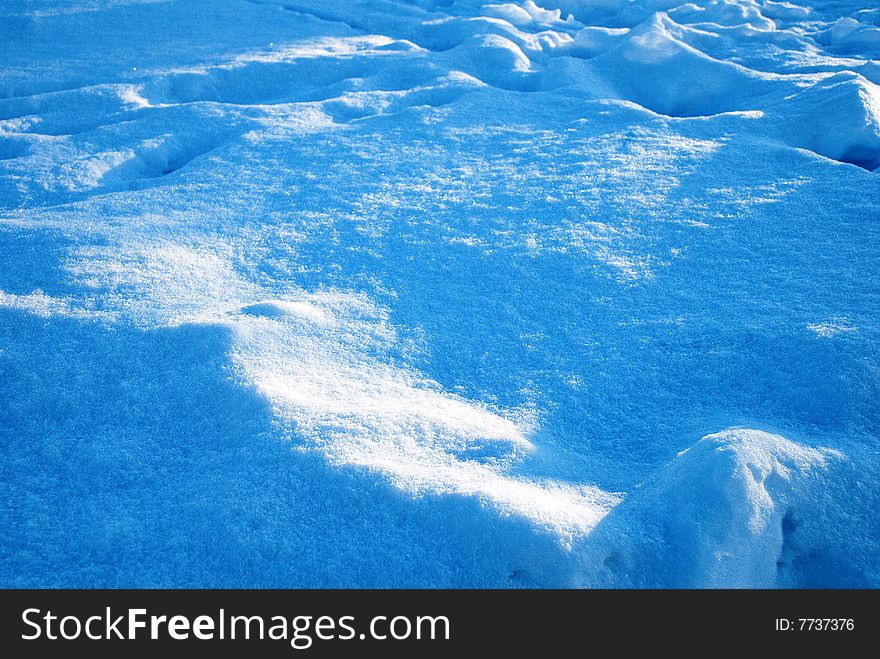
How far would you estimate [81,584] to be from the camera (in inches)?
34.8

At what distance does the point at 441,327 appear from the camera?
139cm

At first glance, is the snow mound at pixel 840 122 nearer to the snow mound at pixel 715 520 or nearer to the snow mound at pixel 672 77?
the snow mound at pixel 672 77

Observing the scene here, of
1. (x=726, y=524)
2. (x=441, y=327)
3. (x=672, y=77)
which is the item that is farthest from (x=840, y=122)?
(x=726, y=524)

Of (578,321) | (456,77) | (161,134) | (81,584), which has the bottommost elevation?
(81,584)

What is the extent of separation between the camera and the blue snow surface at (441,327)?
0.91m

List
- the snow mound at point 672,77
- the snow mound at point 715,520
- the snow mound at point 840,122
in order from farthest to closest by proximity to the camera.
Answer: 1. the snow mound at point 672,77
2. the snow mound at point 840,122
3. the snow mound at point 715,520

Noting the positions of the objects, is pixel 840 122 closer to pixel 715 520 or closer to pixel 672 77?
pixel 672 77

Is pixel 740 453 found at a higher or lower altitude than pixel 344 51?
lower

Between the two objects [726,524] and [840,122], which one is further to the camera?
[840,122]

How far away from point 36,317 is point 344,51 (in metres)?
2.40

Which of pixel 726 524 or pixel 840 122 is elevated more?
pixel 840 122

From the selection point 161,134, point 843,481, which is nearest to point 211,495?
point 843,481

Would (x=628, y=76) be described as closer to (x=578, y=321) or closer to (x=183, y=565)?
(x=578, y=321)

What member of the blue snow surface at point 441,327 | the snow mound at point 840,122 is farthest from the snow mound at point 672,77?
the snow mound at point 840,122
